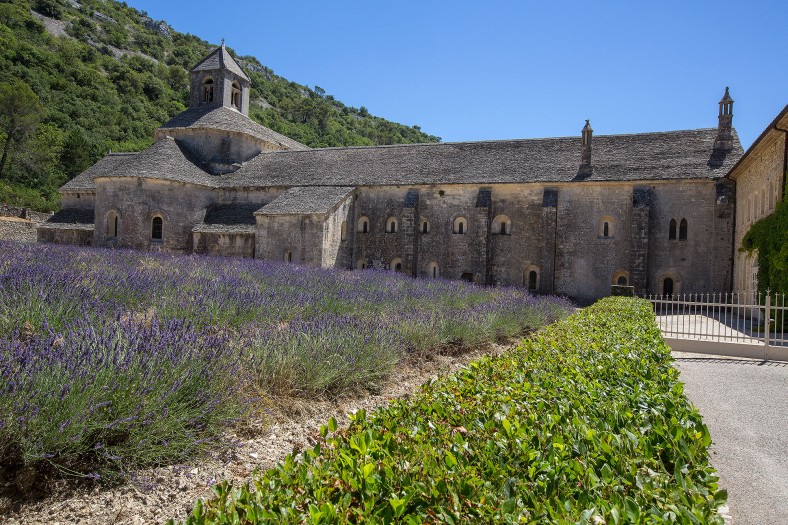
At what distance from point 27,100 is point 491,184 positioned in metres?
46.5

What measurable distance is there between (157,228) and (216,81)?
12743 millimetres

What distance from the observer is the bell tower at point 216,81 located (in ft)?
116

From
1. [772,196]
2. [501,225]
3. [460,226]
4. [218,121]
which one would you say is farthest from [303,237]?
[772,196]

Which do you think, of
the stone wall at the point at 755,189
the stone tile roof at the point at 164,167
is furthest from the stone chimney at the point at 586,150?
the stone tile roof at the point at 164,167

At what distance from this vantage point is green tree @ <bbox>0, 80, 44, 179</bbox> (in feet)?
153

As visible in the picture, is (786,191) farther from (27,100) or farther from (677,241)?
(27,100)

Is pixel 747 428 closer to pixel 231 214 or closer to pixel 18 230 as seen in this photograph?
pixel 231 214

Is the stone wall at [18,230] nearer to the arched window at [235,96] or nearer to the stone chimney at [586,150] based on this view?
the arched window at [235,96]

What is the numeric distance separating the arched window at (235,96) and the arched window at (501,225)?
22043 mm

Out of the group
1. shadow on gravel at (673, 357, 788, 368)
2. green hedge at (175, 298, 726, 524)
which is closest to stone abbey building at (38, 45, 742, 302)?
shadow on gravel at (673, 357, 788, 368)

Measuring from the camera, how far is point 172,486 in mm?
3627

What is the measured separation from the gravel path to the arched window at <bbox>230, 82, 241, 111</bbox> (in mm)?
34383

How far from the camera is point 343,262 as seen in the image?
92.8 feet

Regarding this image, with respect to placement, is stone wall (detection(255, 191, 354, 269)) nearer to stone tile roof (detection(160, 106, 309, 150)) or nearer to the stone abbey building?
the stone abbey building
